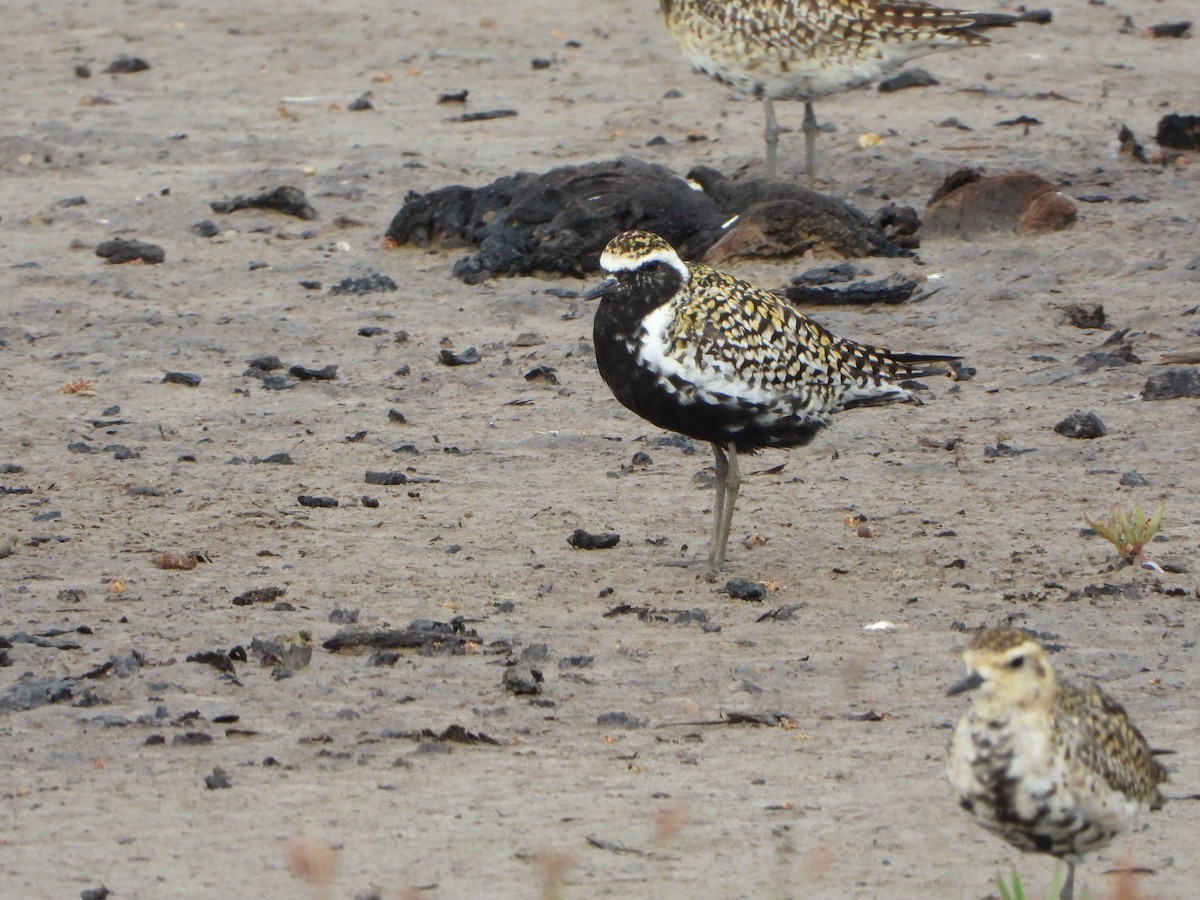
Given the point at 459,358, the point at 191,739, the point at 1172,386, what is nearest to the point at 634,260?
the point at 191,739

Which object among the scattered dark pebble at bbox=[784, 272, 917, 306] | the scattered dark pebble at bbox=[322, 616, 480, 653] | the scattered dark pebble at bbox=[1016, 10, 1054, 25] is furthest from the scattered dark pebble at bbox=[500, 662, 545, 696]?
the scattered dark pebble at bbox=[1016, 10, 1054, 25]

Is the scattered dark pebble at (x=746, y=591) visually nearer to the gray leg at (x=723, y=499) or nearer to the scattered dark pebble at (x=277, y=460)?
the gray leg at (x=723, y=499)

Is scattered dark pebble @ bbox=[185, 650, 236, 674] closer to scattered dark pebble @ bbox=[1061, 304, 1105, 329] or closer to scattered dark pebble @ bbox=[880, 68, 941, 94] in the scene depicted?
scattered dark pebble @ bbox=[1061, 304, 1105, 329]

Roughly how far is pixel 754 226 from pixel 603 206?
105 cm

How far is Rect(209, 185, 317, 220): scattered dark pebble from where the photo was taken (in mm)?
14789

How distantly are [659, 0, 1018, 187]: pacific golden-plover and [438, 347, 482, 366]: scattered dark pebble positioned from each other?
4.28 metres

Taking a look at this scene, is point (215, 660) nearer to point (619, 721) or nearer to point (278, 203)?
point (619, 721)

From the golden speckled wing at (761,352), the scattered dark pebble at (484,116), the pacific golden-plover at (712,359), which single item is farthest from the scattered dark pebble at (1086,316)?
the scattered dark pebble at (484,116)

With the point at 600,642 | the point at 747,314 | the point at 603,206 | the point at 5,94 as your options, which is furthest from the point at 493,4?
the point at 600,642

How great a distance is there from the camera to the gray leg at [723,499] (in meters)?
8.56

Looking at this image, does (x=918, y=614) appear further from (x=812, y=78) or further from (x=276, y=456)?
(x=812, y=78)

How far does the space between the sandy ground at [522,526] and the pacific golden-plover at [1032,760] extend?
0.51 meters

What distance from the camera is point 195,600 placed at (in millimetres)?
7887

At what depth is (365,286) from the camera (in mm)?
13125
